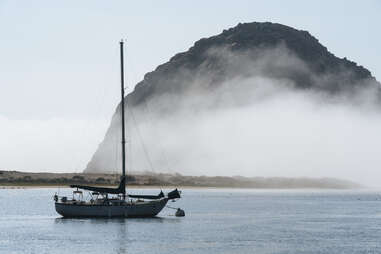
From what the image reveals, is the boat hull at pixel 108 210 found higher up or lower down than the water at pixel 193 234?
higher up

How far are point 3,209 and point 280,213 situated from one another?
61.3 meters

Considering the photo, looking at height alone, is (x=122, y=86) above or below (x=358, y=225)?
above

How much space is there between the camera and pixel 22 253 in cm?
8081

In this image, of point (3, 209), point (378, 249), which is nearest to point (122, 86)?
point (378, 249)

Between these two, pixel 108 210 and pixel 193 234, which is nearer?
pixel 193 234

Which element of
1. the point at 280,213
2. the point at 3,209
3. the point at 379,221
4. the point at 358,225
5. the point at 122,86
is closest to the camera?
the point at 122,86

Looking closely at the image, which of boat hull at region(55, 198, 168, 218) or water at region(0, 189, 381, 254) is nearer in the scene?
water at region(0, 189, 381, 254)

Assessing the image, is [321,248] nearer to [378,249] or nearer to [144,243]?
[378,249]

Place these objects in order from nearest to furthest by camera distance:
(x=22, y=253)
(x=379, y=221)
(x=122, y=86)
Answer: (x=22, y=253)
(x=122, y=86)
(x=379, y=221)

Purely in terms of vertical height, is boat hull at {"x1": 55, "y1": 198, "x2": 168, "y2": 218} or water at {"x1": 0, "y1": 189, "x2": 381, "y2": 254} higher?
boat hull at {"x1": 55, "y1": 198, "x2": 168, "y2": 218}

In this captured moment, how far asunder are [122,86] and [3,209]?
62.3 m

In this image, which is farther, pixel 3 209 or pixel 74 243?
pixel 3 209

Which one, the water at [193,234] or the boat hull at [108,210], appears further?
the boat hull at [108,210]

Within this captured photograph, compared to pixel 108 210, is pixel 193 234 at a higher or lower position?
lower
